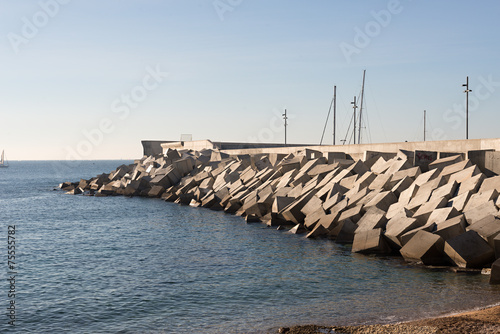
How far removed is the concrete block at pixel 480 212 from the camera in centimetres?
1162

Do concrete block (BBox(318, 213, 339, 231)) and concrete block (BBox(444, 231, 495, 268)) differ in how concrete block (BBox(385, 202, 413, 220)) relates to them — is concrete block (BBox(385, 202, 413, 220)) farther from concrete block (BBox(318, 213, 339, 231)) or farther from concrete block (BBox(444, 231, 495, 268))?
concrete block (BBox(444, 231, 495, 268))

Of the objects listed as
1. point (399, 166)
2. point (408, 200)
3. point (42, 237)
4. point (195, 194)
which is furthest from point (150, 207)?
point (408, 200)

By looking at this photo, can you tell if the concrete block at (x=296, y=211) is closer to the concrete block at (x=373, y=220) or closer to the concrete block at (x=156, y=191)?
the concrete block at (x=373, y=220)

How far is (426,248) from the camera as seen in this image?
36.2ft

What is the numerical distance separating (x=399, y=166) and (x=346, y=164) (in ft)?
11.5

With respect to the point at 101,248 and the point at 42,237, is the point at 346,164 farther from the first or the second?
the point at 42,237

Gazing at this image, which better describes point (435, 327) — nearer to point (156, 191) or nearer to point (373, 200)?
point (373, 200)

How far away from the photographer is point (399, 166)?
17.4 meters

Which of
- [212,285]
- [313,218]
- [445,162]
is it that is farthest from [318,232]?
[212,285]

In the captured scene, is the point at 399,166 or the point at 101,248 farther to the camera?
the point at 399,166

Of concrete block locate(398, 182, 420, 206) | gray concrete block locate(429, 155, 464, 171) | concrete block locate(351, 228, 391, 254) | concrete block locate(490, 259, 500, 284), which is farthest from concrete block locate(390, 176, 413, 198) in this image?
concrete block locate(490, 259, 500, 284)

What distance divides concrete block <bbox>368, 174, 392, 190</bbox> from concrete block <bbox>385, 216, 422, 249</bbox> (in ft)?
12.7

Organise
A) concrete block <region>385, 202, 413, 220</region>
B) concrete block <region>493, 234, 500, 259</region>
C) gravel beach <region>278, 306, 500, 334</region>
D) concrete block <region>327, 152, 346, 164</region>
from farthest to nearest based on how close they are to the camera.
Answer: concrete block <region>327, 152, 346, 164</region>
concrete block <region>385, 202, 413, 220</region>
concrete block <region>493, 234, 500, 259</region>
gravel beach <region>278, 306, 500, 334</region>

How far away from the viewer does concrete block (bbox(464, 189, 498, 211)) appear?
40.6ft
